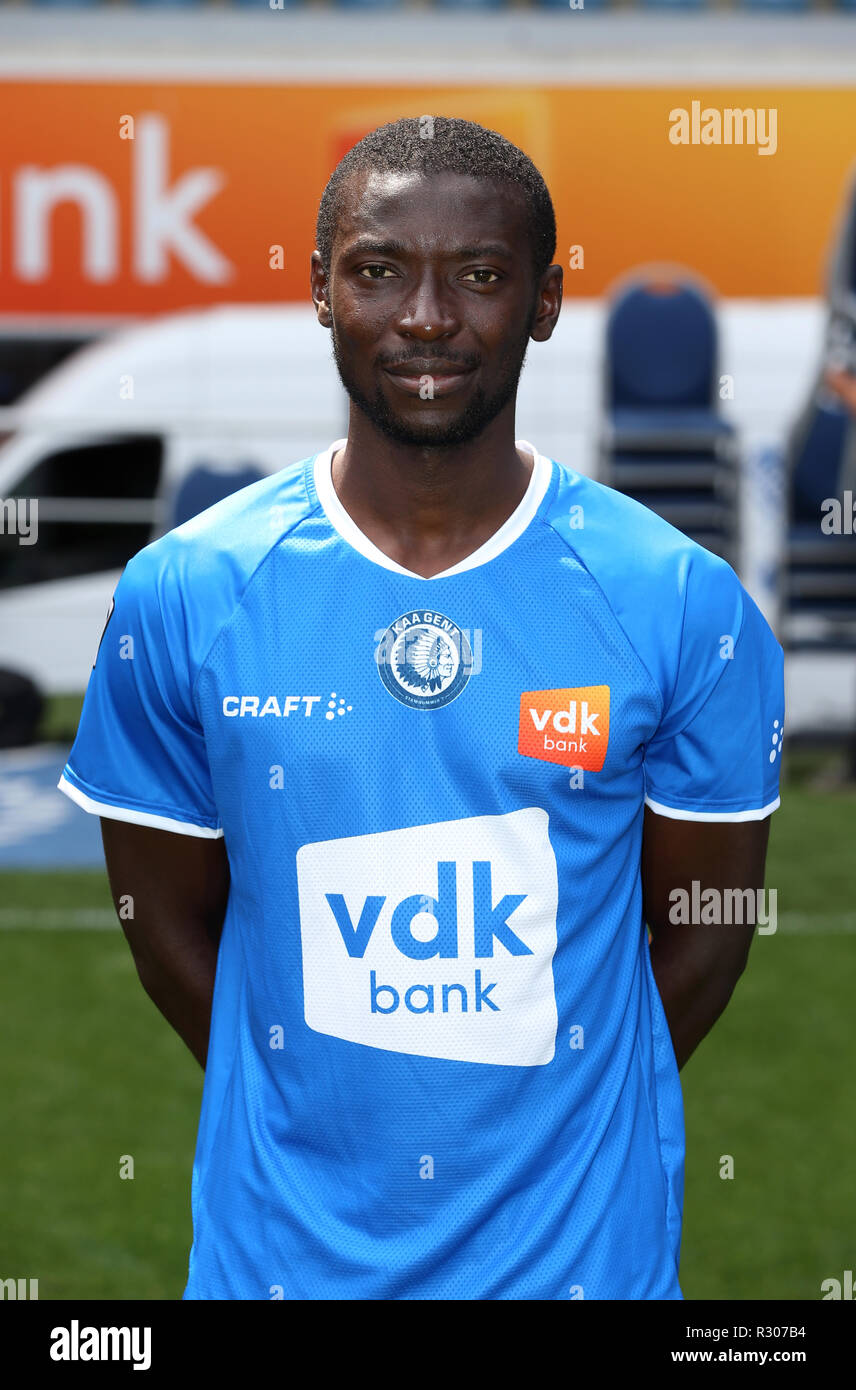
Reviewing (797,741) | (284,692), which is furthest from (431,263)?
(797,741)

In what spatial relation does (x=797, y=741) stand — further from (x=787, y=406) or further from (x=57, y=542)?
(x=57, y=542)

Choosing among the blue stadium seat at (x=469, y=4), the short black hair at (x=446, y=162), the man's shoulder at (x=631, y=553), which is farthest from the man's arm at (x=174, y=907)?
the blue stadium seat at (x=469, y=4)

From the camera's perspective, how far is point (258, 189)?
1224cm

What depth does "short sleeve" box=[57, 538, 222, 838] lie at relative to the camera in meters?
1.67

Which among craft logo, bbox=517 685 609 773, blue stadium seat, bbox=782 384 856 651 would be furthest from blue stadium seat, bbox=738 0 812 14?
craft logo, bbox=517 685 609 773

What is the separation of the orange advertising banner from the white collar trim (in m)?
10.6

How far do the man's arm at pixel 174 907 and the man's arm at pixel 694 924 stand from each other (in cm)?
43

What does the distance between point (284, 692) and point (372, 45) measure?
39.7ft

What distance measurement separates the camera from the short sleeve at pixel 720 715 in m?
1.66

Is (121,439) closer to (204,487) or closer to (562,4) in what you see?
(204,487)

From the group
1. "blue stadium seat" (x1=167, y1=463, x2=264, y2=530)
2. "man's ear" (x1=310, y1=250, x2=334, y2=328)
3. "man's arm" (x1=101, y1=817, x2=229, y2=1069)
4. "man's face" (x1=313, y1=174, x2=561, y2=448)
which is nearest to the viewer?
"man's face" (x1=313, y1=174, x2=561, y2=448)

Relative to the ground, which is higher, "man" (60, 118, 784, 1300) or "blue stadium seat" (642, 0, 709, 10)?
"blue stadium seat" (642, 0, 709, 10)

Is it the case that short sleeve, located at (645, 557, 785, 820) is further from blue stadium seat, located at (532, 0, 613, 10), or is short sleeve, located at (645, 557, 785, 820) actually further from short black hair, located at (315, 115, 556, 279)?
blue stadium seat, located at (532, 0, 613, 10)
